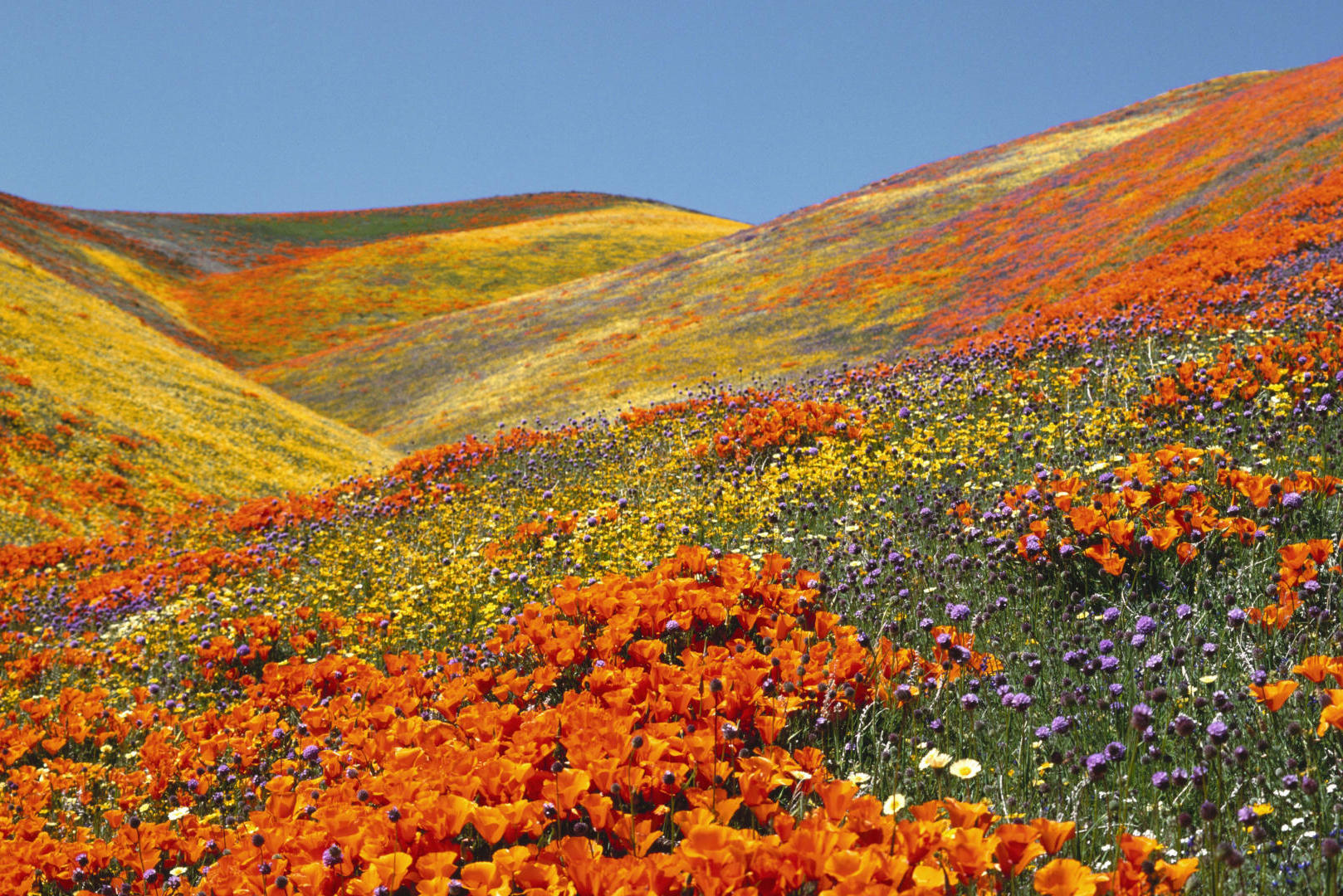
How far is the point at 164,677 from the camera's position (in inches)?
265

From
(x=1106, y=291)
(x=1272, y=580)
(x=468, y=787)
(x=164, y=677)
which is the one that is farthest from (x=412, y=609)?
(x=1106, y=291)

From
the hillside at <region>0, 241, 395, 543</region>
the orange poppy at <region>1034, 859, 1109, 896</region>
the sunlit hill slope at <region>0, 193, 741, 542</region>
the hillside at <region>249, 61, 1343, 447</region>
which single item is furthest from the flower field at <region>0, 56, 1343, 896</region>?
the hillside at <region>249, 61, 1343, 447</region>

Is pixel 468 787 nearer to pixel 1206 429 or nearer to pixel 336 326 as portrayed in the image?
pixel 1206 429

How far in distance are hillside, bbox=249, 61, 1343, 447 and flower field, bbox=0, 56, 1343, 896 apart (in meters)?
15.4

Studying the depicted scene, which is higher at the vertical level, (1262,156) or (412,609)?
(1262,156)

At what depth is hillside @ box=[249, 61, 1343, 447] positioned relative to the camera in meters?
26.2

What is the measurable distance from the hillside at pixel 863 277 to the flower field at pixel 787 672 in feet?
50.5

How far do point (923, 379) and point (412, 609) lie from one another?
821 centimetres

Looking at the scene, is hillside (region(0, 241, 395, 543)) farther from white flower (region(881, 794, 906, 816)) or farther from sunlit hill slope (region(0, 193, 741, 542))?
white flower (region(881, 794, 906, 816))

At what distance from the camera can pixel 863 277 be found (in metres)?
37.3

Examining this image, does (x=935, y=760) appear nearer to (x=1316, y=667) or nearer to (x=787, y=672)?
(x=787, y=672)

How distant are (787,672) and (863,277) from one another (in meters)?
36.4

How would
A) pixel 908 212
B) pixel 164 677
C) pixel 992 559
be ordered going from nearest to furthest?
pixel 992 559
pixel 164 677
pixel 908 212

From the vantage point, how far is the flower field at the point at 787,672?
2.28 meters
